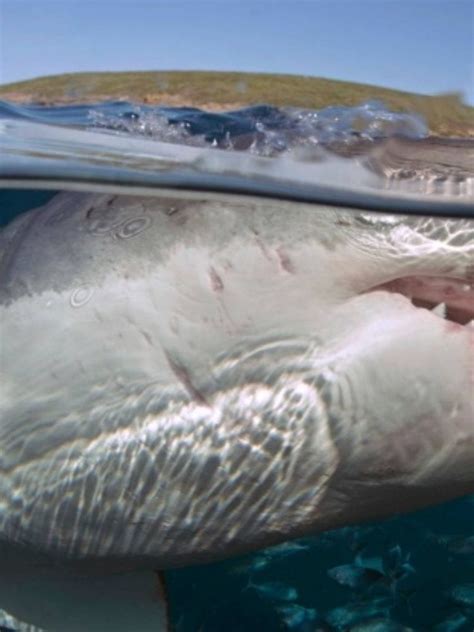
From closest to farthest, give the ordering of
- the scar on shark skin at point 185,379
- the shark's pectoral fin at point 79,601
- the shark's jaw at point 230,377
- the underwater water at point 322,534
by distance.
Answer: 1. the shark's jaw at point 230,377
2. the scar on shark skin at point 185,379
3. the shark's pectoral fin at point 79,601
4. the underwater water at point 322,534

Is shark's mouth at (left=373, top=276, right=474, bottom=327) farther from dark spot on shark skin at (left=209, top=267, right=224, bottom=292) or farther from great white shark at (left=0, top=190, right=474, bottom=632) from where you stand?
dark spot on shark skin at (left=209, top=267, right=224, bottom=292)

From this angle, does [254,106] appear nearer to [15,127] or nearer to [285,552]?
[15,127]

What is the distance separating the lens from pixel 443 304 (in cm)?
166

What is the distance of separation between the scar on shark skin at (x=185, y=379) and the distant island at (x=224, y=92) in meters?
1.29

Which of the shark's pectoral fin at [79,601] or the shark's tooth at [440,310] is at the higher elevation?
the shark's tooth at [440,310]

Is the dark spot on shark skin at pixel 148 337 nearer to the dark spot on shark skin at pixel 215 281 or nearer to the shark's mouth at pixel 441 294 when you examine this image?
the dark spot on shark skin at pixel 215 281

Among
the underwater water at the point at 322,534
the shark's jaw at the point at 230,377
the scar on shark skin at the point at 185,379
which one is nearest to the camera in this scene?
the shark's jaw at the point at 230,377

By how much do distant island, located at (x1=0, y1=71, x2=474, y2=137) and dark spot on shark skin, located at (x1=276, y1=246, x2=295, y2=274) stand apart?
114cm

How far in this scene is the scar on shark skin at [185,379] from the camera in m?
1.75

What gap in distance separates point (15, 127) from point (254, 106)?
928 millimetres

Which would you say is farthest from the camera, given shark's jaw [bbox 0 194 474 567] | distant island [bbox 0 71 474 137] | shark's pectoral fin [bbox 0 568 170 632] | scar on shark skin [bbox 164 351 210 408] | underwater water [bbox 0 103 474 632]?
distant island [bbox 0 71 474 137]

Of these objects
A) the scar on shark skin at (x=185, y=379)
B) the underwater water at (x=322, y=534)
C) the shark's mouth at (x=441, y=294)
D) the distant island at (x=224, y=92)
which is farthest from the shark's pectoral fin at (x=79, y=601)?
the distant island at (x=224, y=92)

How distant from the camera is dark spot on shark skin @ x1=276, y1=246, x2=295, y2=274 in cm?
168

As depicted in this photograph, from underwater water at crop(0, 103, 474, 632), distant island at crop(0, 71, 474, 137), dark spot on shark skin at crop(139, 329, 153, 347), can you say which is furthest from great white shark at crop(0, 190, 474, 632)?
distant island at crop(0, 71, 474, 137)
